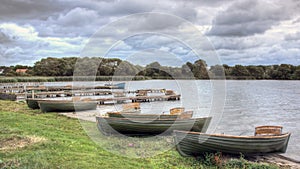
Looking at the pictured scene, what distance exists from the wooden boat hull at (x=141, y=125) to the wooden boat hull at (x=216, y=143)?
2.62 m

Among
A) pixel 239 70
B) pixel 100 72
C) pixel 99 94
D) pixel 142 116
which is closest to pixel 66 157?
pixel 142 116

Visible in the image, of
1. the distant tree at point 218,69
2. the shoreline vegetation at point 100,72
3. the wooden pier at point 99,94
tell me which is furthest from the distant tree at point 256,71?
the distant tree at point 218,69

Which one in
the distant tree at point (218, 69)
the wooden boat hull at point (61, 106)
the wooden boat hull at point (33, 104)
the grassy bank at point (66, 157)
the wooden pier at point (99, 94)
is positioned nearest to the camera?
the grassy bank at point (66, 157)

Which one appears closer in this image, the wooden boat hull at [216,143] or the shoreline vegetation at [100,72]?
the wooden boat hull at [216,143]

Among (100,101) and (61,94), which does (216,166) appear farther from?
(61,94)

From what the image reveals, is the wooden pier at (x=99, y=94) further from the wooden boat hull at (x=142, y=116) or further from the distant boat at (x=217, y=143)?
the distant boat at (x=217, y=143)

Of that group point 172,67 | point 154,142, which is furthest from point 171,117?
point 172,67

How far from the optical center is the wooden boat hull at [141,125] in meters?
11.9

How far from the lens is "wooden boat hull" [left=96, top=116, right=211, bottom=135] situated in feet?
38.9

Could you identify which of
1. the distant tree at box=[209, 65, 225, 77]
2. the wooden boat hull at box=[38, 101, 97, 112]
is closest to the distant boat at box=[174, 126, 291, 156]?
the distant tree at box=[209, 65, 225, 77]

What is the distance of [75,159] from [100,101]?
22.3 m

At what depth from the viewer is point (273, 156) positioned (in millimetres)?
10156

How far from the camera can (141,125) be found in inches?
467

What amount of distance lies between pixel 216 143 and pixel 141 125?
3790 millimetres
